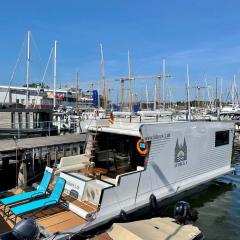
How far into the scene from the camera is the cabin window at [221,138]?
1426 centimetres

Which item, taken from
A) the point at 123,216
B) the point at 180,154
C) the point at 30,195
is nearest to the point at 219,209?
the point at 180,154

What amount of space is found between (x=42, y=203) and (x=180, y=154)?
18.5 ft

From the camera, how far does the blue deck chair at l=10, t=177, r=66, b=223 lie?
8375mm

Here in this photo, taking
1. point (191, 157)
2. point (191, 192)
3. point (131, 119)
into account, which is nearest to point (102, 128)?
point (131, 119)

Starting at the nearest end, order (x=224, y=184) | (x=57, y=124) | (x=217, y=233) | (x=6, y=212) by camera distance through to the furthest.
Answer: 1. (x=6, y=212)
2. (x=217, y=233)
3. (x=224, y=184)
4. (x=57, y=124)

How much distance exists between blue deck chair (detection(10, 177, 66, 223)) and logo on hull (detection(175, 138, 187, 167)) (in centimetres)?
463

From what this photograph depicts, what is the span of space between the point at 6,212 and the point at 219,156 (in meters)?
9.96

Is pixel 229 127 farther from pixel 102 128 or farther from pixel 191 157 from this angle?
pixel 102 128

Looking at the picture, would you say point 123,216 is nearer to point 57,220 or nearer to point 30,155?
point 57,220

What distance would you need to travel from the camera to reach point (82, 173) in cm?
1157

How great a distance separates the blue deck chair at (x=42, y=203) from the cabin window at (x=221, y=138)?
26.7 ft

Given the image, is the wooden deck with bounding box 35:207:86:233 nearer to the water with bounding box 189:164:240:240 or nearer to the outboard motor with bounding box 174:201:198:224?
the outboard motor with bounding box 174:201:198:224

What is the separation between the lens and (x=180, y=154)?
11.8m

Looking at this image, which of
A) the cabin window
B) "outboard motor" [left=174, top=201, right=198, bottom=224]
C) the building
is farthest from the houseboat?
the building
